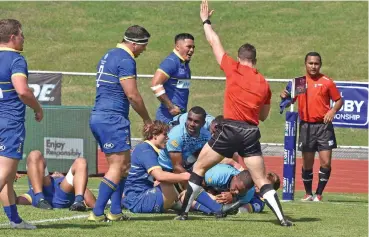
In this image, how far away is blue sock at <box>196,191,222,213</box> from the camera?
11445mm

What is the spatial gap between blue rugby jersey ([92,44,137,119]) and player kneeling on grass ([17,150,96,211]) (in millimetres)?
1491

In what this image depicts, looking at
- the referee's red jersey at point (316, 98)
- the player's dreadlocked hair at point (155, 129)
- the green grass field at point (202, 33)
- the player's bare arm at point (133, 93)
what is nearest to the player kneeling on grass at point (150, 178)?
the player's dreadlocked hair at point (155, 129)

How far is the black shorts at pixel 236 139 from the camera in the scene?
35.0 ft

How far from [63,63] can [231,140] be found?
26.2 m

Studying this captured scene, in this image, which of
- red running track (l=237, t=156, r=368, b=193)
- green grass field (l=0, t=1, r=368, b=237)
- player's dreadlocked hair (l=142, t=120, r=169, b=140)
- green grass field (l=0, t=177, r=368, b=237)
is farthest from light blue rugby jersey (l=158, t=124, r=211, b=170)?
green grass field (l=0, t=1, r=368, b=237)

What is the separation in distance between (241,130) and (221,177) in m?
1.43

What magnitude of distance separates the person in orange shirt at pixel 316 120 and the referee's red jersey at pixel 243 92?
4.40 m

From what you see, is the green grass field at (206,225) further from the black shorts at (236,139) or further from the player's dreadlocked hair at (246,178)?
the black shorts at (236,139)

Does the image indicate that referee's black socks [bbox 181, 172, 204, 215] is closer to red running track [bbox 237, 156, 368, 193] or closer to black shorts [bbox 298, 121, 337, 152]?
black shorts [bbox 298, 121, 337, 152]

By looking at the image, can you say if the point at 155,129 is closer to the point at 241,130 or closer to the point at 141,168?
the point at 141,168

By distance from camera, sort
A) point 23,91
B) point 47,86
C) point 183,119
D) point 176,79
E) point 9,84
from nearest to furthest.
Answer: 1. point 23,91
2. point 9,84
3. point 183,119
4. point 176,79
5. point 47,86

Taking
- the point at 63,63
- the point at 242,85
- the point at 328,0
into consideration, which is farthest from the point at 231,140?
the point at 328,0

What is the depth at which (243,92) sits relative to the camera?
10.8m

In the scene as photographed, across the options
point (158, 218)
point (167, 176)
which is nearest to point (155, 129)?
point (167, 176)
